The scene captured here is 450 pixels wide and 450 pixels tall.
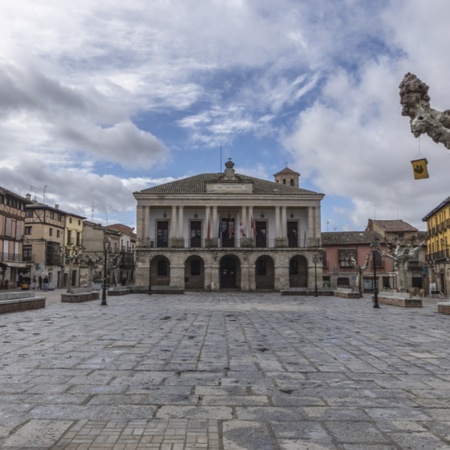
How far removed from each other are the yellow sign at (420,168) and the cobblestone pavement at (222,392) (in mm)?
3041

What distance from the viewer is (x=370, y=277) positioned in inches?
1948

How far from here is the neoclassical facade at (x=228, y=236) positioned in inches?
1559

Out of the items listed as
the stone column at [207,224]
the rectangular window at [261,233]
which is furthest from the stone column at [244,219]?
the stone column at [207,224]

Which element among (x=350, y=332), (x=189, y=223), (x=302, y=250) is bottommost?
(x=350, y=332)

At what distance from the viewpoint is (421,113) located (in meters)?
6.05

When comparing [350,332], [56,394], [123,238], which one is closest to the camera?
[56,394]

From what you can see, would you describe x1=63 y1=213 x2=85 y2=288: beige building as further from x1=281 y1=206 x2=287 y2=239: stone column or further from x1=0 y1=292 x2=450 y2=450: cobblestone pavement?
x1=0 y1=292 x2=450 y2=450: cobblestone pavement

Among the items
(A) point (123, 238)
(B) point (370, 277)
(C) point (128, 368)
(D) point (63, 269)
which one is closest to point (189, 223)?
(D) point (63, 269)

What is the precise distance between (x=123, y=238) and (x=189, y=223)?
93.8ft

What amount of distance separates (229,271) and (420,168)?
3593cm

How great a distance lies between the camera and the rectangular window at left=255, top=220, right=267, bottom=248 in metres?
42.3

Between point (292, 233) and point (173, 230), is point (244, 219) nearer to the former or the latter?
point (292, 233)

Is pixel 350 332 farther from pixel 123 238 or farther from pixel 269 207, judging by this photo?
pixel 123 238

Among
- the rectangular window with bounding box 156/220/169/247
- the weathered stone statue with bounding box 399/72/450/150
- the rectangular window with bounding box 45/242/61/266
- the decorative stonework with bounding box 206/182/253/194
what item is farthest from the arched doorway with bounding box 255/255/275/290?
the weathered stone statue with bounding box 399/72/450/150
